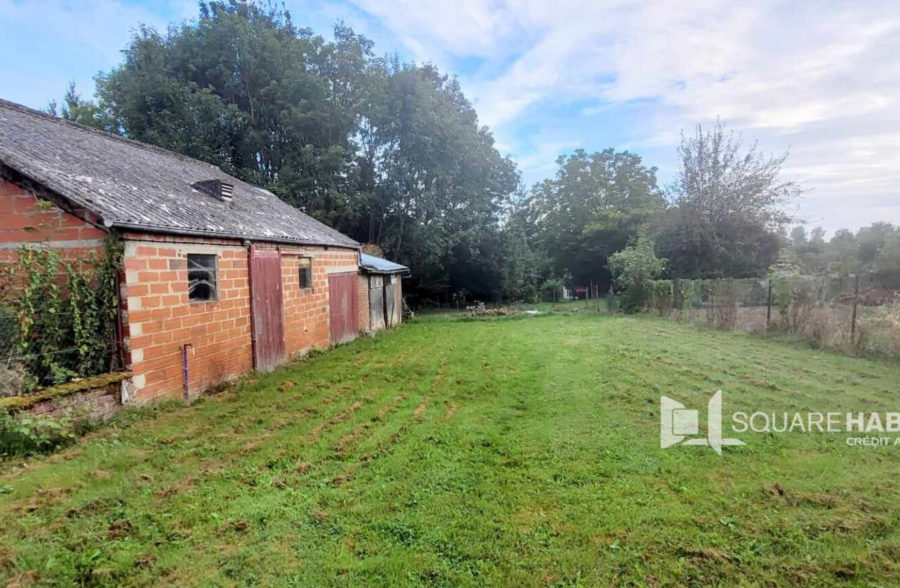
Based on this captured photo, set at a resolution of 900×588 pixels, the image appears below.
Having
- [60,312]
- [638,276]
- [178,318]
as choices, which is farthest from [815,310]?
[60,312]

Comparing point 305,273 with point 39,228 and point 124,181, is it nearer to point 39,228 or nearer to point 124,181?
point 124,181

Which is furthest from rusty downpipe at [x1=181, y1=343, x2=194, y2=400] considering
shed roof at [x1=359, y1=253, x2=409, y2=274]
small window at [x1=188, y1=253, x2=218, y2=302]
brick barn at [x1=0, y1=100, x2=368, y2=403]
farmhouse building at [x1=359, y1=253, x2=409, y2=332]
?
shed roof at [x1=359, y1=253, x2=409, y2=274]

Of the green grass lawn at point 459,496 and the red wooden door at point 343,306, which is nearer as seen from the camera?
the green grass lawn at point 459,496

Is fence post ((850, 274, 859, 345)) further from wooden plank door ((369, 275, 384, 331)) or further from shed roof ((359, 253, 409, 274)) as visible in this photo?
wooden plank door ((369, 275, 384, 331))

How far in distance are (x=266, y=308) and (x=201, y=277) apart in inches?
70.4

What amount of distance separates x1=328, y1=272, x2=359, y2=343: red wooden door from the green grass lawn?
5.55 m

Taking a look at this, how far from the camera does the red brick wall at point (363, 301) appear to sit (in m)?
14.0

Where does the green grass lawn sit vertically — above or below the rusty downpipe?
below

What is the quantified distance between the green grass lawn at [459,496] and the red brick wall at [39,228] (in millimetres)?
2550

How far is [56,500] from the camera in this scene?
3.26 meters

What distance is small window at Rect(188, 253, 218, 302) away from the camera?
21.7 ft

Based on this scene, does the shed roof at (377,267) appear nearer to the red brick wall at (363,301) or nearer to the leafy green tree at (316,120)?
the red brick wall at (363,301)

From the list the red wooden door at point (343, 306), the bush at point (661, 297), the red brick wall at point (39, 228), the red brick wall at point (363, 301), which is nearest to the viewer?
the red brick wall at point (39, 228)

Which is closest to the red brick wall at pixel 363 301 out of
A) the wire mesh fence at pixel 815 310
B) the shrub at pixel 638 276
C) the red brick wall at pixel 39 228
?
the red brick wall at pixel 39 228
